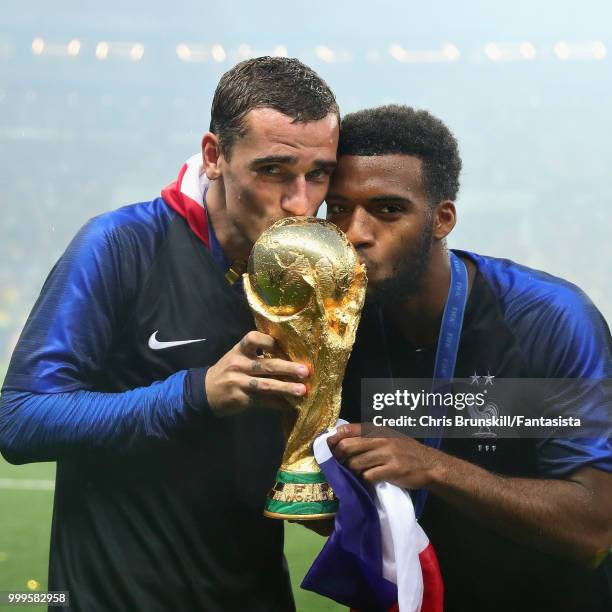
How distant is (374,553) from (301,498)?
0.70 ft

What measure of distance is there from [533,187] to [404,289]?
0.45m

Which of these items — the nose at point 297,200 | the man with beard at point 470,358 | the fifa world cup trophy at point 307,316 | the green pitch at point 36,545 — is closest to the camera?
the fifa world cup trophy at point 307,316

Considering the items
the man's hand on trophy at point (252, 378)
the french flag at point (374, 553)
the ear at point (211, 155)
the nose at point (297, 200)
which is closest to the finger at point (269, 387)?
the man's hand on trophy at point (252, 378)

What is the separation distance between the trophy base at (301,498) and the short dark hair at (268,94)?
67 cm

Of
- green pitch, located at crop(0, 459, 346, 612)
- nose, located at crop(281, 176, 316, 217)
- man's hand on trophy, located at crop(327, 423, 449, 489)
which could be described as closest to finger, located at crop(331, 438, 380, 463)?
man's hand on trophy, located at crop(327, 423, 449, 489)

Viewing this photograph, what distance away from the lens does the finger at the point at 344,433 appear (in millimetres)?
1889

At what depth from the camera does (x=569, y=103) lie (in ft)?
7.38

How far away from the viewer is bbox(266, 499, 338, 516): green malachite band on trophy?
1836mm

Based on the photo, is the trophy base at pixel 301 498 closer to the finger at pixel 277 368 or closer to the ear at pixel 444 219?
the finger at pixel 277 368

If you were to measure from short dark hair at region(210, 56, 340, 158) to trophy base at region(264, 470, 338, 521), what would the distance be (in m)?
0.67

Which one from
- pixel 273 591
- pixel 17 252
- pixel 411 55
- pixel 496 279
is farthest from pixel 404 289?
pixel 17 252

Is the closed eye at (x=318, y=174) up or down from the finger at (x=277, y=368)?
up

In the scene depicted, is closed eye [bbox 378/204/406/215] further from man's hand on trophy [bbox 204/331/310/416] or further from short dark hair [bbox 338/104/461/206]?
man's hand on trophy [bbox 204/331/310/416]

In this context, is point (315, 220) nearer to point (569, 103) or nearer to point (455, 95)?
point (455, 95)
